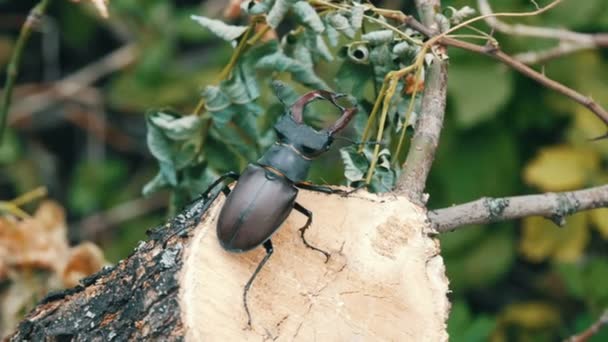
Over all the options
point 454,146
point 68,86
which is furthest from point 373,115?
point 68,86

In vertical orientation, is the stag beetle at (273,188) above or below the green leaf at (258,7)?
below

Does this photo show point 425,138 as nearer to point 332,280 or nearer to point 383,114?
point 383,114

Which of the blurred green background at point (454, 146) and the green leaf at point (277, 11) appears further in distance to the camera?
the blurred green background at point (454, 146)

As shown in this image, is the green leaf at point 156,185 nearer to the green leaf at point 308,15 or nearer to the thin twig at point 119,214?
the green leaf at point 308,15

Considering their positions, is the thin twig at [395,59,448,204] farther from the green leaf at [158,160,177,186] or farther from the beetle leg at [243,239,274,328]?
the green leaf at [158,160,177,186]

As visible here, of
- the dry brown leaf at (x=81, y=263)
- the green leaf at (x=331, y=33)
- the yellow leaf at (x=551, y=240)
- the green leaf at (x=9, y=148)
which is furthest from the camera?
the green leaf at (x=9, y=148)

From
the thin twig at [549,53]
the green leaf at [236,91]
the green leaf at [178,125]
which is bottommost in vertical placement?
the thin twig at [549,53]

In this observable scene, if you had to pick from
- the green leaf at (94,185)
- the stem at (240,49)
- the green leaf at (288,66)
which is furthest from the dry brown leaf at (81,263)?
the green leaf at (94,185)

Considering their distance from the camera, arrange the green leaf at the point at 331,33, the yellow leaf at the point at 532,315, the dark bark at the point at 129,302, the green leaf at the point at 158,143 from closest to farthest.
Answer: the dark bark at the point at 129,302
the green leaf at the point at 331,33
the green leaf at the point at 158,143
the yellow leaf at the point at 532,315
